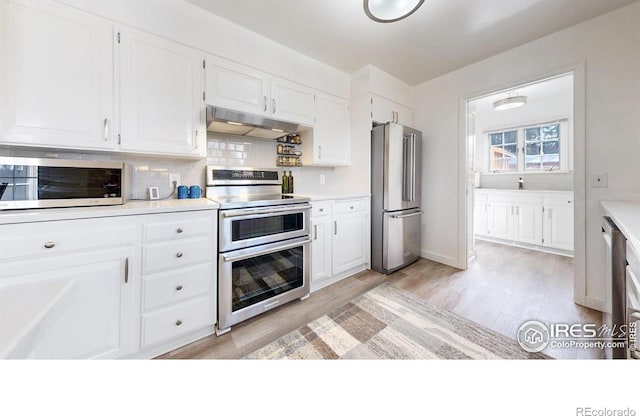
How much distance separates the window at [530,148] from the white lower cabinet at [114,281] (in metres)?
5.18

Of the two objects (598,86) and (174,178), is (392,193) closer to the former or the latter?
(598,86)

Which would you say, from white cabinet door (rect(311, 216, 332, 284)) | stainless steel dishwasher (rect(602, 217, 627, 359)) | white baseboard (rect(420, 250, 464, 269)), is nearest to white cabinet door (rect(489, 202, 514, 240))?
white baseboard (rect(420, 250, 464, 269))

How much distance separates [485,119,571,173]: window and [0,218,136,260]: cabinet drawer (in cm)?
563

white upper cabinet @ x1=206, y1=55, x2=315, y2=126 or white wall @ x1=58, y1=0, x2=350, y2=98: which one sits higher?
white wall @ x1=58, y1=0, x2=350, y2=98

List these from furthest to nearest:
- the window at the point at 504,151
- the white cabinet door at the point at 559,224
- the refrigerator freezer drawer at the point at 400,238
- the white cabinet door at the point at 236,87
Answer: the window at the point at 504,151 → the white cabinet door at the point at 559,224 → the refrigerator freezer drawer at the point at 400,238 → the white cabinet door at the point at 236,87

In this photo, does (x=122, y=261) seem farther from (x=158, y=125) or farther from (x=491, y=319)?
(x=491, y=319)

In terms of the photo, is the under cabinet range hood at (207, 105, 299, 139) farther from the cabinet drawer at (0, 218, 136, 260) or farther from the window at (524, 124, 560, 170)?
the window at (524, 124, 560, 170)

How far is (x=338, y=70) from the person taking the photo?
277cm

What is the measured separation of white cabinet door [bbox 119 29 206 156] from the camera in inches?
62.1

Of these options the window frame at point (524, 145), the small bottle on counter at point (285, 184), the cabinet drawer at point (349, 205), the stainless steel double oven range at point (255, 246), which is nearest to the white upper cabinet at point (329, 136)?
the small bottle on counter at point (285, 184)

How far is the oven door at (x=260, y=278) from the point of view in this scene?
1.63m

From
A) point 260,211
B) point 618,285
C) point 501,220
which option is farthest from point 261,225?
point 501,220

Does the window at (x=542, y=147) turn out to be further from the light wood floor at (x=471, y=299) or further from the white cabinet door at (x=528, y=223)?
the light wood floor at (x=471, y=299)

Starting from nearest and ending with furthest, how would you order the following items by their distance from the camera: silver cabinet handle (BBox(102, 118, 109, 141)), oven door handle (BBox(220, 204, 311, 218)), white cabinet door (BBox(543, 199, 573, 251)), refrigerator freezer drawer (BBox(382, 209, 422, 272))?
1. silver cabinet handle (BBox(102, 118, 109, 141))
2. oven door handle (BBox(220, 204, 311, 218))
3. refrigerator freezer drawer (BBox(382, 209, 422, 272))
4. white cabinet door (BBox(543, 199, 573, 251))
